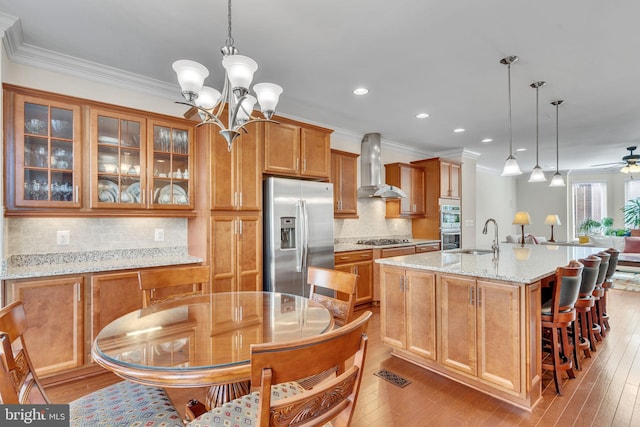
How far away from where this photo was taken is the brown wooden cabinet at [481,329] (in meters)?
2.14

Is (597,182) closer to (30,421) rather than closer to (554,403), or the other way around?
(554,403)

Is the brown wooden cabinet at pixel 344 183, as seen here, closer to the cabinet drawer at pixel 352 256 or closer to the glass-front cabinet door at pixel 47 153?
the cabinet drawer at pixel 352 256

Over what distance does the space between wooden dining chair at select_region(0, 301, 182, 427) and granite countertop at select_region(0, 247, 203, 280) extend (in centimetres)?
131

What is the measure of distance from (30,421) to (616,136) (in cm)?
799

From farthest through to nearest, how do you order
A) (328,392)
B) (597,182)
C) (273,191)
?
(597,182)
(273,191)
(328,392)

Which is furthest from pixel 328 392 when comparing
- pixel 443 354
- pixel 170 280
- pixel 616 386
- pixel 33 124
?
pixel 33 124

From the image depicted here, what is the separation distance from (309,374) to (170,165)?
2.86 m

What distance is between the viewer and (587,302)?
2.70 m

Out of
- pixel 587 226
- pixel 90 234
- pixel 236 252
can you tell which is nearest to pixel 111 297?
pixel 90 234

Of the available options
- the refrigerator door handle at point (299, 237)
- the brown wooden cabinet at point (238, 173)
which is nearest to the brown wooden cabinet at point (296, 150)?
the brown wooden cabinet at point (238, 173)

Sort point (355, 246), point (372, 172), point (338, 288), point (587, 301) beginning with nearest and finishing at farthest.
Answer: point (338, 288), point (587, 301), point (355, 246), point (372, 172)

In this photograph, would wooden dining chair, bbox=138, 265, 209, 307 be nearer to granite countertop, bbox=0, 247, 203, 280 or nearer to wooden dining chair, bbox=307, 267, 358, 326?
granite countertop, bbox=0, 247, 203, 280

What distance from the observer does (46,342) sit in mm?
2363

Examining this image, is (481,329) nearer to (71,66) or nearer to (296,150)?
(296,150)
